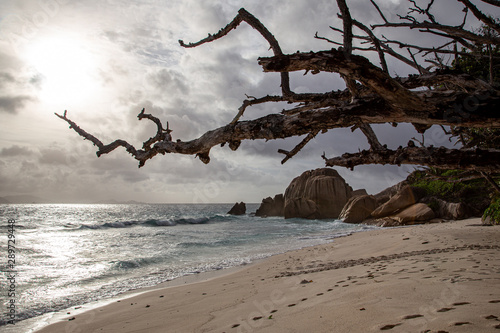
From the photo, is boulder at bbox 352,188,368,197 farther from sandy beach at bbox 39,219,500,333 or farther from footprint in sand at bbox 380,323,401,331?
footprint in sand at bbox 380,323,401,331

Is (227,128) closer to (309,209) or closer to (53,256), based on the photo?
(53,256)

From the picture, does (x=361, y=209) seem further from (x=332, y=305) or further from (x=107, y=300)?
(x=332, y=305)

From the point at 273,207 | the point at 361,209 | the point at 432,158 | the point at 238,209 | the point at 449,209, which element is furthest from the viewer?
the point at 238,209

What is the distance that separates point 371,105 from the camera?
2.77 m

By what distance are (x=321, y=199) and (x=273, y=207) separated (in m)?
13.4

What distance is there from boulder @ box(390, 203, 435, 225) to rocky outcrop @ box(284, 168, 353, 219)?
19451mm

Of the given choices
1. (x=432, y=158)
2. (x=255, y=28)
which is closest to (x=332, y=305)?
(x=432, y=158)

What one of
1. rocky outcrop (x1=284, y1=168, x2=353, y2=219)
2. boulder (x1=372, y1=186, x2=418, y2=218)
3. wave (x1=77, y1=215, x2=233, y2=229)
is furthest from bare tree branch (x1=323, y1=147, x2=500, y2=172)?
rocky outcrop (x1=284, y1=168, x2=353, y2=219)

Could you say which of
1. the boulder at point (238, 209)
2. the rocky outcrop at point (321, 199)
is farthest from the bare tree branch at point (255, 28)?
the boulder at point (238, 209)

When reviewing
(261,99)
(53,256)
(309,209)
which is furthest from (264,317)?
(309,209)

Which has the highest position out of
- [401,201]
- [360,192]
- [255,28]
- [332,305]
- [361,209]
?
[255,28]

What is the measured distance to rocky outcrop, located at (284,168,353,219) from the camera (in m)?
43.0

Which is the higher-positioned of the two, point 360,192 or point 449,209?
point 360,192

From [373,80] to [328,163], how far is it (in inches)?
61.9
